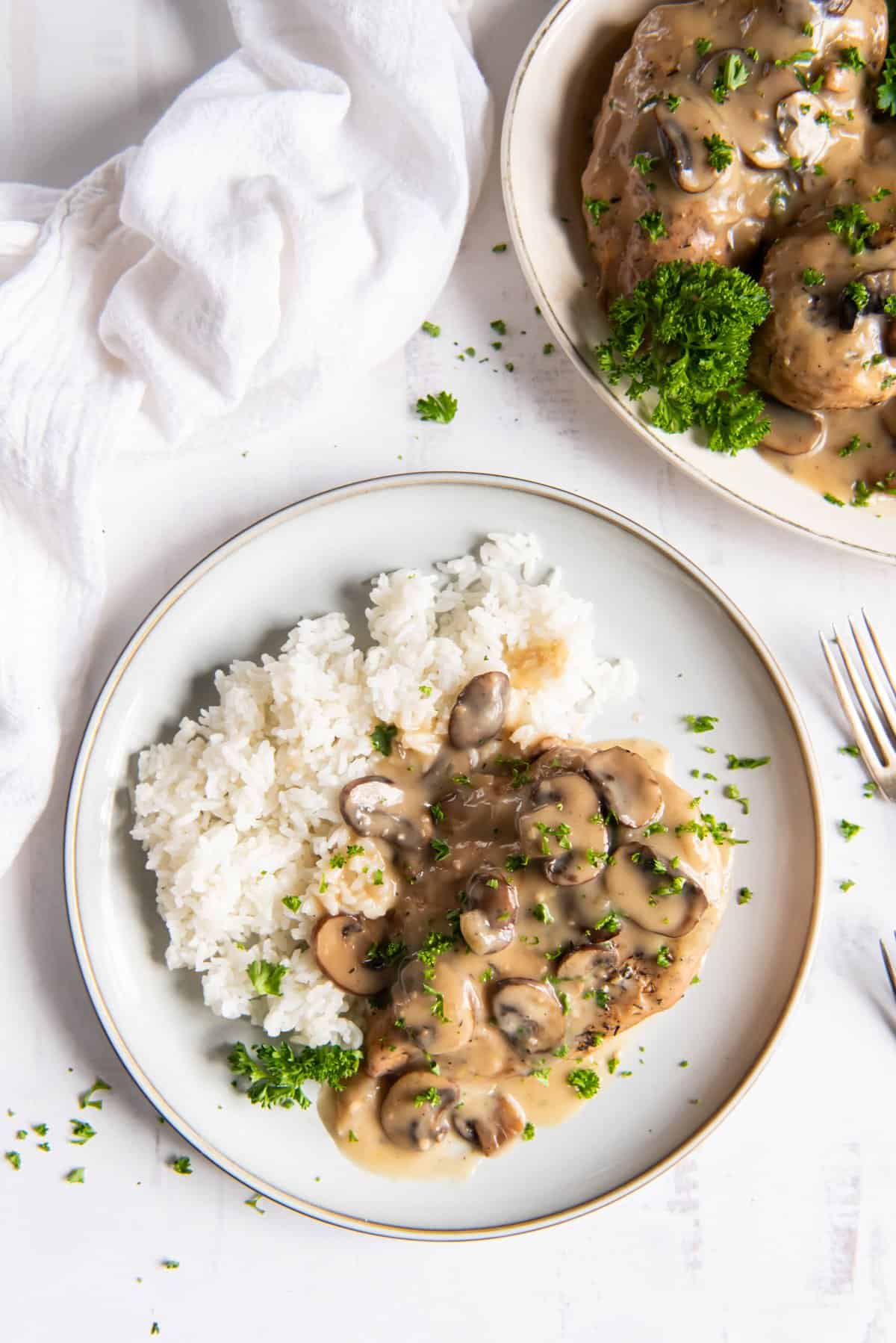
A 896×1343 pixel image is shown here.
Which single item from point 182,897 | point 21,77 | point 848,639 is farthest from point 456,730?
point 21,77

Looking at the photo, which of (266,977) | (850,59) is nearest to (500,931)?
(266,977)

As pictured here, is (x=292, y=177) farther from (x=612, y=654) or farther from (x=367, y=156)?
(x=612, y=654)

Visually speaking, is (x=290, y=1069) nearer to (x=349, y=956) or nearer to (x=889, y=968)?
(x=349, y=956)

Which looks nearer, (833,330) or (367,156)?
(833,330)

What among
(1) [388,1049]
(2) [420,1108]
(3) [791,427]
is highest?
(3) [791,427]

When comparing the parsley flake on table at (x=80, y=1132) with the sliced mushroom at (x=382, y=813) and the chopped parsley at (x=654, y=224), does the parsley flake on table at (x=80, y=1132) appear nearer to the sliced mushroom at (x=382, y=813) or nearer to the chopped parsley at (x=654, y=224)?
the sliced mushroom at (x=382, y=813)

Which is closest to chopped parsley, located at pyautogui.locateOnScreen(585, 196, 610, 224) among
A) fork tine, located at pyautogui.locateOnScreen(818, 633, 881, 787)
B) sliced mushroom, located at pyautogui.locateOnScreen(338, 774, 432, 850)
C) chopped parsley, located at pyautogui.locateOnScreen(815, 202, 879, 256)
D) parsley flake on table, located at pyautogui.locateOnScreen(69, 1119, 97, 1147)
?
chopped parsley, located at pyautogui.locateOnScreen(815, 202, 879, 256)

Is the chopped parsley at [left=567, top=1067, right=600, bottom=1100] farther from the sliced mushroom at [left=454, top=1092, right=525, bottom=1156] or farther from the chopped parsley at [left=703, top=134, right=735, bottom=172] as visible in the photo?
the chopped parsley at [left=703, top=134, right=735, bottom=172]
